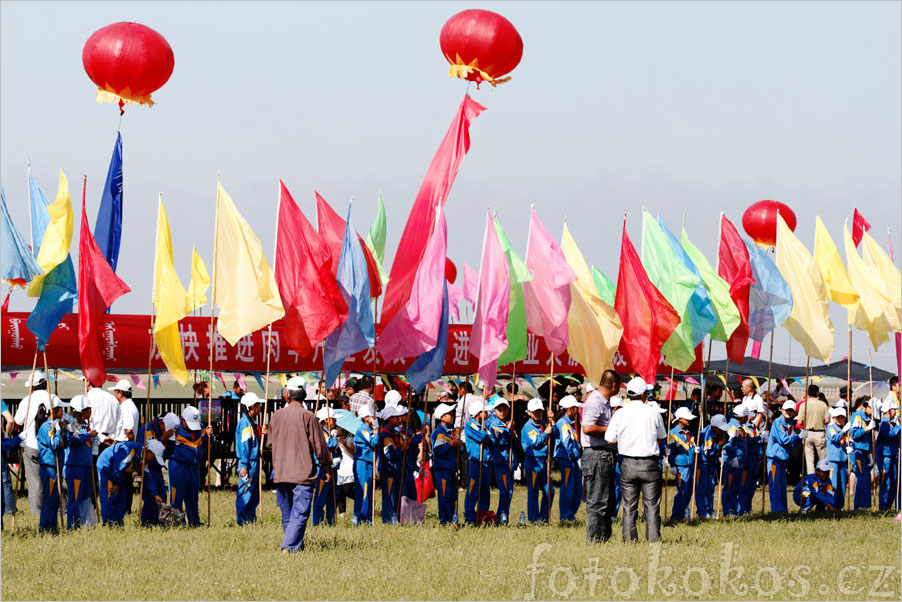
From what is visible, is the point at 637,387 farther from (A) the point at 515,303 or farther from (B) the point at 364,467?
(B) the point at 364,467

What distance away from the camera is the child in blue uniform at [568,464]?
1567cm

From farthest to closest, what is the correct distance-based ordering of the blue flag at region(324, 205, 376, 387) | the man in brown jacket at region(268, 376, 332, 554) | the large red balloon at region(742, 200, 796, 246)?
the large red balloon at region(742, 200, 796, 246) → the blue flag at region(324, 205, 376, 387) → the man in brown jacket at region(268, 376, 332, 554)

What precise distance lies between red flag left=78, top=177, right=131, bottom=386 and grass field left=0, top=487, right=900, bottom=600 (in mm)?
1949

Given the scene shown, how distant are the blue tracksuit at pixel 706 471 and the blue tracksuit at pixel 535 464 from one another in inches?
87.5

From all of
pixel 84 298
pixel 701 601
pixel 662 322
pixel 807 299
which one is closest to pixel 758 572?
pixel 701 601

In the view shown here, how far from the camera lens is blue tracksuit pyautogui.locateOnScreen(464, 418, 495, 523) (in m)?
15.5

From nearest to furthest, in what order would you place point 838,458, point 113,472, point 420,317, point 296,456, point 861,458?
point 296,456 → point 113,472 → point 420,317 → point 838,458 → point 861,458

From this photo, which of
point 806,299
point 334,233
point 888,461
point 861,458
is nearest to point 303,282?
point 334,233

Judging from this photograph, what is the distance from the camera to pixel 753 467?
687 inches

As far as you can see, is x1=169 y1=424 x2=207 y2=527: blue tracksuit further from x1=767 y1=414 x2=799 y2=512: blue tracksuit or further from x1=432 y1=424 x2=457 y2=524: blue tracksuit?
x1=767 y1=414 x2=799 y2=512: blue tracksuit

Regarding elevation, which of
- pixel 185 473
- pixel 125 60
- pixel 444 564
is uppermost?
pixel 125 60

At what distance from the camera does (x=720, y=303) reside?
16.2 metres

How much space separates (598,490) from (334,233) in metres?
5.61

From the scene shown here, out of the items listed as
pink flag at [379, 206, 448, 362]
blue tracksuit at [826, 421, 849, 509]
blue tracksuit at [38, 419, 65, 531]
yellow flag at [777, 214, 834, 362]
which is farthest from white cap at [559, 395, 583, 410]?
blue tracksuit at [38, 419, 65, 531]
